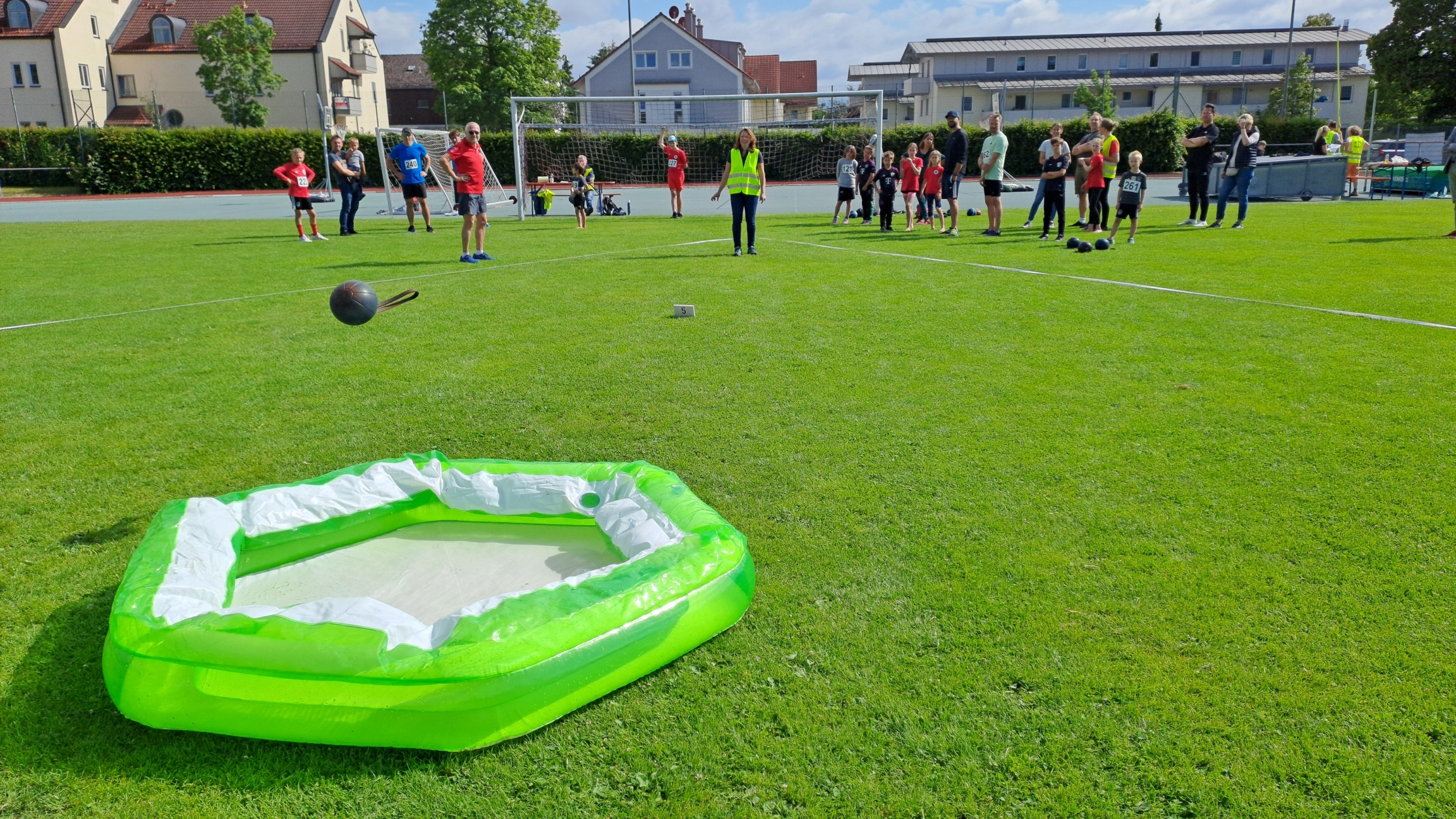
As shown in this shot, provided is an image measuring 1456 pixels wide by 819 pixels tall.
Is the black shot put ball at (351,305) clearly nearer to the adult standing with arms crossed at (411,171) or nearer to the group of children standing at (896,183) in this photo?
the group of children standing at (896,183)

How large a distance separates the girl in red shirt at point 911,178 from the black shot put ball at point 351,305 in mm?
13816

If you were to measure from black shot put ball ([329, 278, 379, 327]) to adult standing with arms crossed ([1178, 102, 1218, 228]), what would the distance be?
13.8 metres

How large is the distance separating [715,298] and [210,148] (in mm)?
33079

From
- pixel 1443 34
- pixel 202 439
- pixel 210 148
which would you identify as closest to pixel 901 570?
pixel 202 439

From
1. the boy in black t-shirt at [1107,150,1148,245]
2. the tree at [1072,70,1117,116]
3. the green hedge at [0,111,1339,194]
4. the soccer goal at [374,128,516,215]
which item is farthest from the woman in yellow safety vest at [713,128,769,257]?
the tree at [1072,70,1117,116]

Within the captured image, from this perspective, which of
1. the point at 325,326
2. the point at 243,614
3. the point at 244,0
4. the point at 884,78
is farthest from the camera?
the point at 884,78

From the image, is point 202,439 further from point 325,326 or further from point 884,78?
point 884,78

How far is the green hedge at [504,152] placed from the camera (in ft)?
106

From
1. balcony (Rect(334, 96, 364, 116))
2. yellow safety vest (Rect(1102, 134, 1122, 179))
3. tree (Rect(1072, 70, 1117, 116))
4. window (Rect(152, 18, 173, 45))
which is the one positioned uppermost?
window (Rect(152, 18, 173, 45))

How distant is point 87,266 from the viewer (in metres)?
13.2

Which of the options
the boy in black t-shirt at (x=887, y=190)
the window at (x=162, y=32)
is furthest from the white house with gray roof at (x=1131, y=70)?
the window at (x=162, y=32)

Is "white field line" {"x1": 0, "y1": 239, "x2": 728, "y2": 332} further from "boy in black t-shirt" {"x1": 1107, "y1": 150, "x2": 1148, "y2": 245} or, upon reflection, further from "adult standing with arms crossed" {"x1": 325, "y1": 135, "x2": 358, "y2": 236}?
"boy in black t-shirt" {"x1": 1107, "y1": 150, "x2": 1148, "y2": 245}

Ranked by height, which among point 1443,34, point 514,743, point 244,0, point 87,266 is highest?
point 244,0

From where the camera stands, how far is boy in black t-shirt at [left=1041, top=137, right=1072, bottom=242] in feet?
46.3
